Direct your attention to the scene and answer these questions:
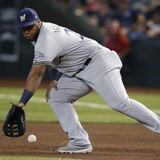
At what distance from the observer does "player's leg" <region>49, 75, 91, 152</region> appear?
26.3ft

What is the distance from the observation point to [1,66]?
2250cm

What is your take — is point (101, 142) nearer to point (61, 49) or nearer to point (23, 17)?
point (61, 49)

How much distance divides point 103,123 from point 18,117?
4.36 meters

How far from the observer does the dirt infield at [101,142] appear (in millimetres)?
8031

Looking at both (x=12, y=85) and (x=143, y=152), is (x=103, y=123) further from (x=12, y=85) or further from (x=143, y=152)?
(x=12, y=85)

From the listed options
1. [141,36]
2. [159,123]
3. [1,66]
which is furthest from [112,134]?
[1,66]

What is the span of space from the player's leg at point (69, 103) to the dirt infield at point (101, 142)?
0.86ft

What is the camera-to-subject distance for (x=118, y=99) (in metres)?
7.77

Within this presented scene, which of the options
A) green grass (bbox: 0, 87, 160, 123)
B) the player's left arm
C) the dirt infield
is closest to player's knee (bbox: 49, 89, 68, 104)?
the player's left arm

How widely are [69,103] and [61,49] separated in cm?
73

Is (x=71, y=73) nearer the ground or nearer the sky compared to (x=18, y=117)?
nearer the sky

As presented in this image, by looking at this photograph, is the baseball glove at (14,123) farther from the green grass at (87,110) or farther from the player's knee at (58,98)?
the green grass at (87,110)

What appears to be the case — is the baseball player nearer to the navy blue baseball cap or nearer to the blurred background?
the navy blue baseball cap

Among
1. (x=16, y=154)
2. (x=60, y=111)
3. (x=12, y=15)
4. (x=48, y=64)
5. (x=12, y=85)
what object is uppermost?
(x=48, y=64)
